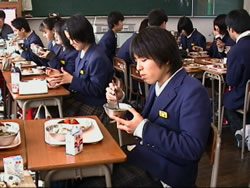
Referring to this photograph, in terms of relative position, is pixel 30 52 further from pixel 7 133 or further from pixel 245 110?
pixel 7 133

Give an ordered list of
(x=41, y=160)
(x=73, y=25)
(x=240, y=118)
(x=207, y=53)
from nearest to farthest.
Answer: (x=41, y=160)
(x=73, y=25)
(x=240, y=118)
(x=207, y=53)

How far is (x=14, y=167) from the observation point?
1.47 meters

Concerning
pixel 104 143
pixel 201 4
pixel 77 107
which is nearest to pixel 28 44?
pixel 77 107

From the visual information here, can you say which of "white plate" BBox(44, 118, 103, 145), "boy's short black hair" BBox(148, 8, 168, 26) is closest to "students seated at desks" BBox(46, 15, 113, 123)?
"white plate" BBox(44, 118, 103, 145)

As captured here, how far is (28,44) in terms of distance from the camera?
4879 mm

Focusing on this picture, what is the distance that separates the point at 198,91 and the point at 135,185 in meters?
0.55

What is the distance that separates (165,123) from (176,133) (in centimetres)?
11

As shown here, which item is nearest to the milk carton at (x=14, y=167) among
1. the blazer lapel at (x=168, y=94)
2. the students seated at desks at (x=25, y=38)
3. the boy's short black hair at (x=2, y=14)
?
the blazer lapel at (x=168, y=94)

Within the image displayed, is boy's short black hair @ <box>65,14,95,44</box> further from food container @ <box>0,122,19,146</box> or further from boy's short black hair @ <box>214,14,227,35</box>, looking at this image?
boy's short black hair @ <box>214,14,227,35</box>

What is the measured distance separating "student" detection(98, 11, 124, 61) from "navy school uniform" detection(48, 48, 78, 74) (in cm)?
165

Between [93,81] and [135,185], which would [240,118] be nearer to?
[93,81]

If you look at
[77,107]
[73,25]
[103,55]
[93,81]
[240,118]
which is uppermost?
[73,25]

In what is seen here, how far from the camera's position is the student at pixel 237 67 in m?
3.49

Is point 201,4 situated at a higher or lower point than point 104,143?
higher
